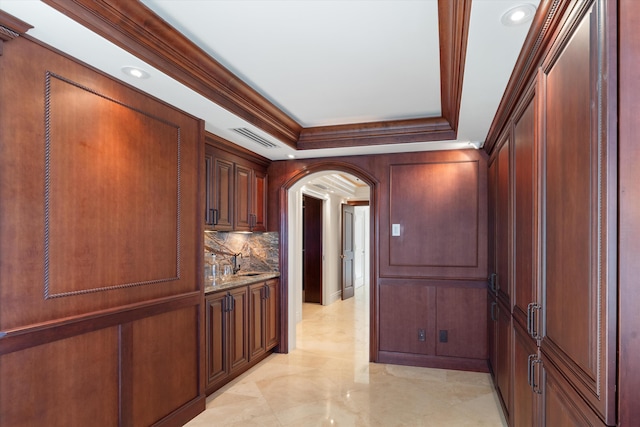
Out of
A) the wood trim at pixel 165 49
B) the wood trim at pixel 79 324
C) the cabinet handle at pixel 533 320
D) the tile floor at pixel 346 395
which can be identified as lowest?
the tile floor at pixel 346 395

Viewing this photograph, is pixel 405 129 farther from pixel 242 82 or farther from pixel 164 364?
pixel 164 364

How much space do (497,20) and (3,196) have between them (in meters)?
2.37

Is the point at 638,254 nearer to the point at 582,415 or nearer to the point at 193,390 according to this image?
the point at 582,415

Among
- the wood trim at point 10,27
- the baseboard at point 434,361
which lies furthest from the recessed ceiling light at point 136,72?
the baseboard at point 434,361

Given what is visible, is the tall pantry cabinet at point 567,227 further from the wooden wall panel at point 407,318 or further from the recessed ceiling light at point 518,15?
the wooden wall panel at point 407,318

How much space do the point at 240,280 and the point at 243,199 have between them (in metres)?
0.91

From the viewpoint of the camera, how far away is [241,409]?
11.0 ft

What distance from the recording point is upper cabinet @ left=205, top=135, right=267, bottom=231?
3855 millimetres

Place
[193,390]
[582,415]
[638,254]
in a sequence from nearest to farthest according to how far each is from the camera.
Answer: [638,254] < [582,415] < [193,390]

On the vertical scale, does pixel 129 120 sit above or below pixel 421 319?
above

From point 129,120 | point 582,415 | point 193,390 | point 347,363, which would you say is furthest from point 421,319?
point 129,120

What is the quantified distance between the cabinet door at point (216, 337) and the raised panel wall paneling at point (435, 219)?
6.23 feet

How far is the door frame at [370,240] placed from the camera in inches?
182

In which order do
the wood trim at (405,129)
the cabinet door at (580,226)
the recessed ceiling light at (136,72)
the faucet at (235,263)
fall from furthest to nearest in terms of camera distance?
the faucet at (235,263)
the wood trim at (405,129)
the recessed ceiling light at (136,72)
the cabinet door at (580,226)
